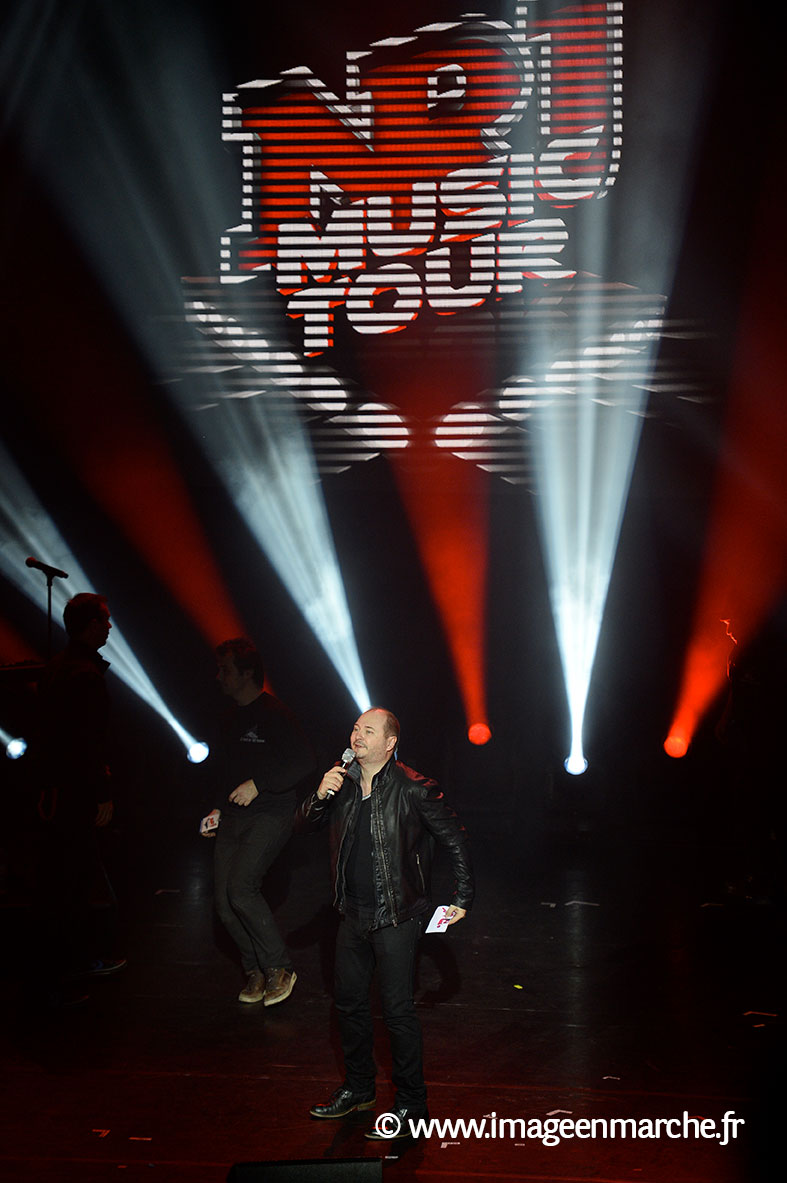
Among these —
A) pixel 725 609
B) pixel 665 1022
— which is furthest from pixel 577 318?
pixel 665 1022

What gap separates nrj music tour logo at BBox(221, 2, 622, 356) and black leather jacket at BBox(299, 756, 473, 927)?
5237 mm

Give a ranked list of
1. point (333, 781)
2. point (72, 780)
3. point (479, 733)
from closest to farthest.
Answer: point (333, 781) → point (72, 780) → point (479, 733)

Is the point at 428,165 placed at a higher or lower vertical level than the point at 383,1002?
higher

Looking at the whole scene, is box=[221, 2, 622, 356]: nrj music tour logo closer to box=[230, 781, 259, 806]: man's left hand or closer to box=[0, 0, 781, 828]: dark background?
box=[0, 0, 781, 828]: dark background

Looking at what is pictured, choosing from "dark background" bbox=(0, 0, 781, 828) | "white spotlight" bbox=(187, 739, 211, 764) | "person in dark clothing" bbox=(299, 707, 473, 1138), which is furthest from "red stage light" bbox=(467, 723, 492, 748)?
"person in dark clothing" bbox=(299, 707, 473, 1138)

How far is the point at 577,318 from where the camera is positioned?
7.52 metres

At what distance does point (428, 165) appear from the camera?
24.7 ft

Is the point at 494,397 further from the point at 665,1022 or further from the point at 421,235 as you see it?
the point at 665,1022

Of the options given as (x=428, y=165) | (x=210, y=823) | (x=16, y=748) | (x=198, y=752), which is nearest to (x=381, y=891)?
(x=210, y=823)

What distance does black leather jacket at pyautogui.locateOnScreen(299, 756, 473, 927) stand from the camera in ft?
10.6

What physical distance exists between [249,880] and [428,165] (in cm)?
567

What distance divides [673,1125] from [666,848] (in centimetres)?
475

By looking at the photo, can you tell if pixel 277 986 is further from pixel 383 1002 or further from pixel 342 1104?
pixel 383 1002

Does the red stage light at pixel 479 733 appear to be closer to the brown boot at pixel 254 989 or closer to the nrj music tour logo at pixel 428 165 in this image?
the nrj music tour logo at pixel 428 165
